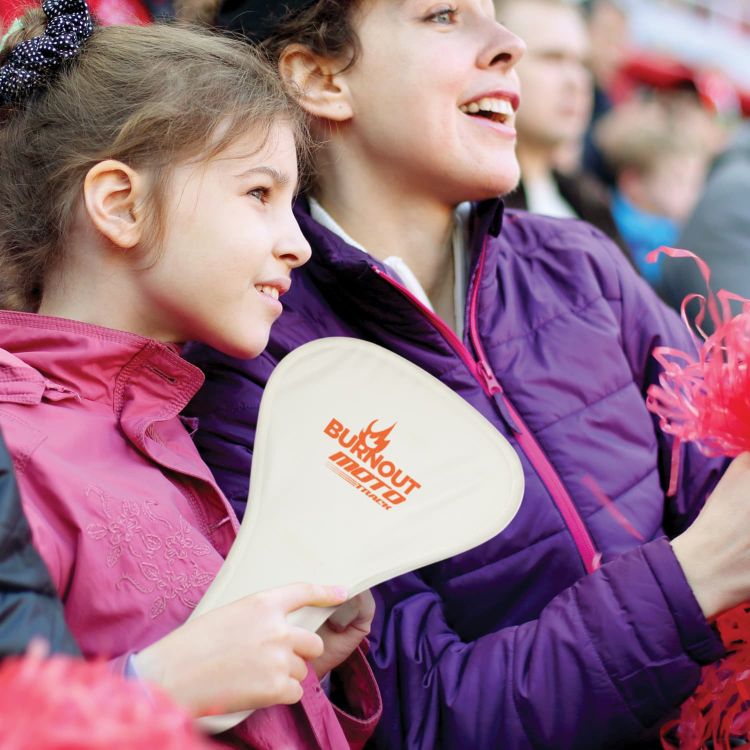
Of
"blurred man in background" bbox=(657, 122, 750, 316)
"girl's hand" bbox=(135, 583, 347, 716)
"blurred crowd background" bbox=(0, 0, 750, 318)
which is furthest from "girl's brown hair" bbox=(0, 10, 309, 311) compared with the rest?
"blurred man in background" bbox=(657, 122, 750, 316)

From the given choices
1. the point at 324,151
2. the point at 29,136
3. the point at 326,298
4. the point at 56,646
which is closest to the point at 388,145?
the point at 324,151

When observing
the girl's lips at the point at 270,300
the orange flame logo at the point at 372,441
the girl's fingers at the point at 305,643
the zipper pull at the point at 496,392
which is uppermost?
the girl's lips at the point at 270,300

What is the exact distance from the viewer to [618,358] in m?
1.90

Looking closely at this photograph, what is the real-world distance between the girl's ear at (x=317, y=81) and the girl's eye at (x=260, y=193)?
430 mm

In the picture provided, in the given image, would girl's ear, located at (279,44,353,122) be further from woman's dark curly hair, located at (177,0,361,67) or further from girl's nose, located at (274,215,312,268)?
girl's nose, located at (274,215,312,268)

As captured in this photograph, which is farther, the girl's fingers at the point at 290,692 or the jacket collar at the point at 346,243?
the jacket collar at the point at 346,243

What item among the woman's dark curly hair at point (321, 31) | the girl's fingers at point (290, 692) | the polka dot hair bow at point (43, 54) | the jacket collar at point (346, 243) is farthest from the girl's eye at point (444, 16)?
the girl's fingers at point (290, 692)

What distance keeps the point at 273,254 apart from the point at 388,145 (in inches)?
18.4

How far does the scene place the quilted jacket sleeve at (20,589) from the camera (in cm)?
104

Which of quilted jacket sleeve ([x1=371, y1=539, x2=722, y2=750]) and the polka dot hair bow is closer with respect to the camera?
quilted jacket sleeve ([x1=371, y1=539, x2=722, y2=750])

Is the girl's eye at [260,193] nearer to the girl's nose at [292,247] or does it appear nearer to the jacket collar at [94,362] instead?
the girl's nose at [292,247]

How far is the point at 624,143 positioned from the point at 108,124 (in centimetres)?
400

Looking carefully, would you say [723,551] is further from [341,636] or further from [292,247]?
[292,247]

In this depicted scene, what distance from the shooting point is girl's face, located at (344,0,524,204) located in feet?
6.25
